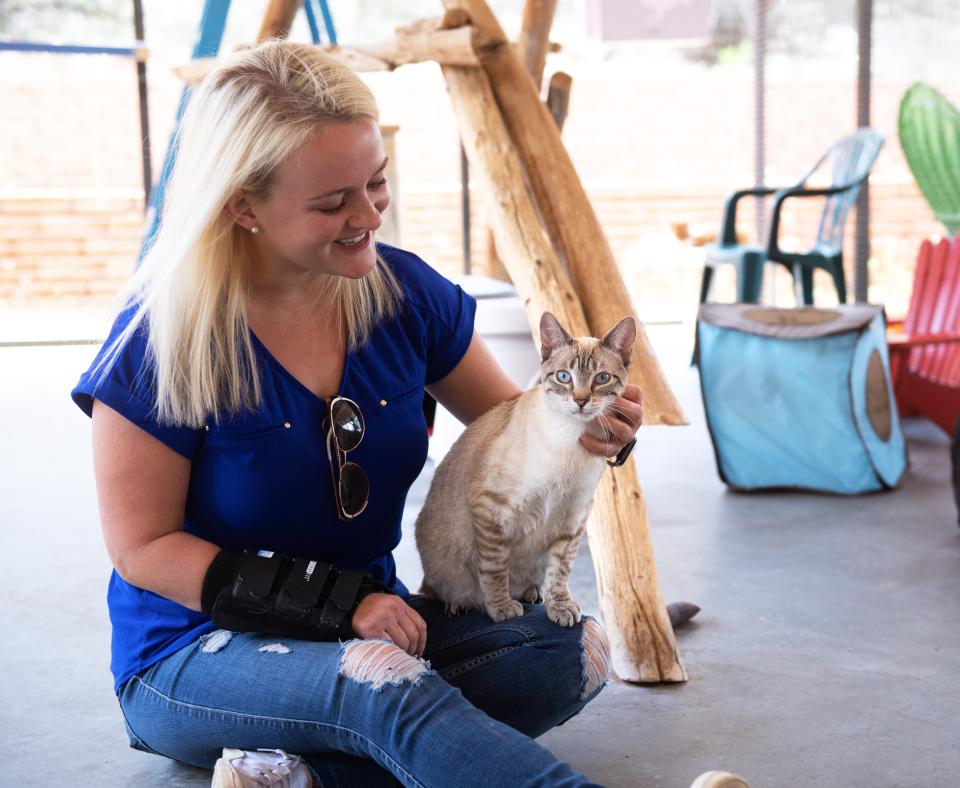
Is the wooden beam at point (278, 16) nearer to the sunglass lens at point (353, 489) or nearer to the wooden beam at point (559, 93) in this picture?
the wooden beam at point (559, 93)

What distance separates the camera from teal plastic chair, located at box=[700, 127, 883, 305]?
5043 mm

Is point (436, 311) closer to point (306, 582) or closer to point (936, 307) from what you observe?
point (306, 582)

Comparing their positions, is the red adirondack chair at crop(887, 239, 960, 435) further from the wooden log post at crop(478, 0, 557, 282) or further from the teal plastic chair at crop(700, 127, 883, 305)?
the wooden log post at crop(478, 0, 557, 282)

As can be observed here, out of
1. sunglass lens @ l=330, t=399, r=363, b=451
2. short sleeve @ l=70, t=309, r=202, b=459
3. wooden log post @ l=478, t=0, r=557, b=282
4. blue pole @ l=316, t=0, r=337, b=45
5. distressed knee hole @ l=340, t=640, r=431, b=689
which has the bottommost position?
distressed knee hole @ l=340, t=640, r=431, b=689

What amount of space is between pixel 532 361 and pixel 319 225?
199 cm

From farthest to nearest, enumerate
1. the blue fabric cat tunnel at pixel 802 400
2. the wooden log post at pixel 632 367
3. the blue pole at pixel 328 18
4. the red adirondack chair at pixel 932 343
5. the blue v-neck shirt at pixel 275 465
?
the blue pole at pixel 328 18
the red adirondack chair at pixel 932 343
the blue fabric cat tunnel at pixel 802 400
the wooden log post at pixel 632 367
the blue v-neck shirt at pixel 275 465

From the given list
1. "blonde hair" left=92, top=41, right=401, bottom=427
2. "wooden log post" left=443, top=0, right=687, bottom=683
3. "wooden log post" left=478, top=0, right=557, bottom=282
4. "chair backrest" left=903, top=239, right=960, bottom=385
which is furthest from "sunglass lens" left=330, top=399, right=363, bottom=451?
"chair backrest" left=903, top=239, right=960, bottom=385

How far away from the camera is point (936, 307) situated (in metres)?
4.45

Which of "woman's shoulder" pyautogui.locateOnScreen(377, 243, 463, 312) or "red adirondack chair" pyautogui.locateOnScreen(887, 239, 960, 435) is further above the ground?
"woman's shoulder" pyautogui.locateOnScreen(377, 243, 463, 312)

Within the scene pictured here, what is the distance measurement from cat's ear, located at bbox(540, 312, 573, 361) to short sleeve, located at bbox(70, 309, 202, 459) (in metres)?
0.61

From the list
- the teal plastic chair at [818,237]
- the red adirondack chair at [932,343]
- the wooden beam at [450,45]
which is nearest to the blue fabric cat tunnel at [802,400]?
the red adirondack chair at [932,343]

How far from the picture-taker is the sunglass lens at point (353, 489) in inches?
62.6

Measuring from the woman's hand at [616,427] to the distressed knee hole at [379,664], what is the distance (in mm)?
467

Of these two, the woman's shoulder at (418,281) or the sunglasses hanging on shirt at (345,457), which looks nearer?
the sunglasses hanging on shirt at (345,457)
